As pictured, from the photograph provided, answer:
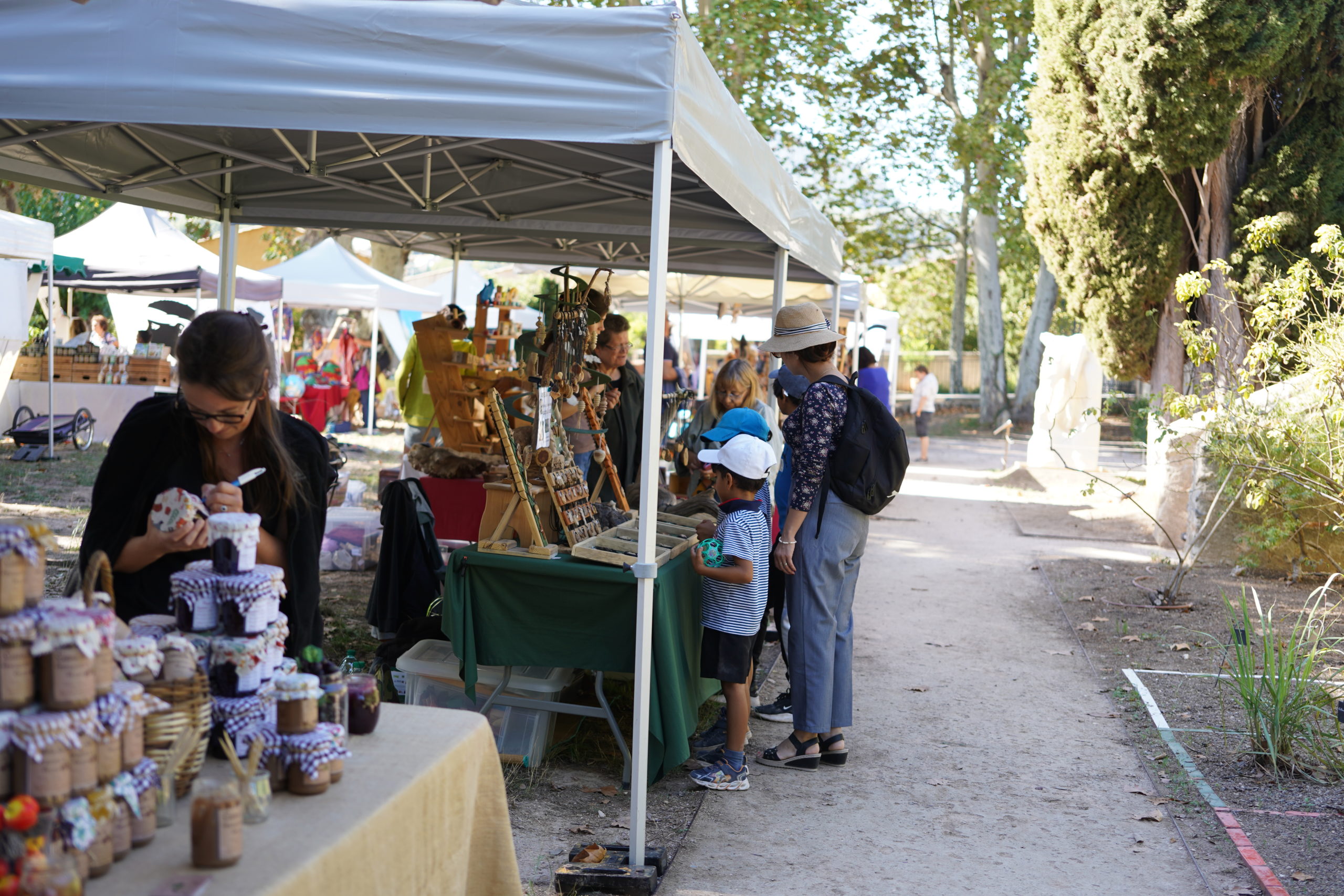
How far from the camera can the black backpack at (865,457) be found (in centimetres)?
435

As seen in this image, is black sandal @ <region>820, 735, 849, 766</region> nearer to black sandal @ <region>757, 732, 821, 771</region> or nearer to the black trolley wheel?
black sandal @ <region>757, 732, 821, 771</region>

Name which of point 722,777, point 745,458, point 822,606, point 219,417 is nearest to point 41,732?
point 219,417

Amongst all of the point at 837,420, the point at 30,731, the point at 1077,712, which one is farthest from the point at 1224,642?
the point at 30,731

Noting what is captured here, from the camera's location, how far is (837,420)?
4367 millimetres

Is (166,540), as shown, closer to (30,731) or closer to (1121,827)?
(30,731)

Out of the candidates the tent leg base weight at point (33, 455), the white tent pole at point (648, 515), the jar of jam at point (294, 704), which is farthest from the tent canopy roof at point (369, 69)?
the tent leg base weight at point (33, 455)

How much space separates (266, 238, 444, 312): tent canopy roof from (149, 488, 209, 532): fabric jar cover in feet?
49.7

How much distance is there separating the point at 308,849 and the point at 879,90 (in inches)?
780

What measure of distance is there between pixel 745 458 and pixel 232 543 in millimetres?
2527

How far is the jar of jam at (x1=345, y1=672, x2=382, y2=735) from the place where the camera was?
2.06 m

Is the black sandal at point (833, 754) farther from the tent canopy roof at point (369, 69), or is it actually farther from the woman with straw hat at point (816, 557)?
the tent canopy roof at point (369, 69)

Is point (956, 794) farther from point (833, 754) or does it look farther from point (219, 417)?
point (219, 417)

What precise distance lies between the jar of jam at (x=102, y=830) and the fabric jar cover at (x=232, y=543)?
451 millimetres

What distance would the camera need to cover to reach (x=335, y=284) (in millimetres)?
16984
